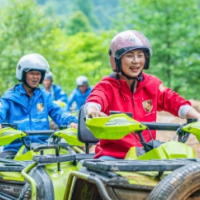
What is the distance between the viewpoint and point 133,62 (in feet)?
16.9

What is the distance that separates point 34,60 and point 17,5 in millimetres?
20700

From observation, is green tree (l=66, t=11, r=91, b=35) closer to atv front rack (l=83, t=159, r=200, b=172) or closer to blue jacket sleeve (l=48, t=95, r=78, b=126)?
blue jacket sleeve (l=48, t=95, r=78, b=126)

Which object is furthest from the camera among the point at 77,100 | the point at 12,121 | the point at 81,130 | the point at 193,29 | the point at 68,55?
the point at 68,55

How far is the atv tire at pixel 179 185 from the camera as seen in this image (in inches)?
134

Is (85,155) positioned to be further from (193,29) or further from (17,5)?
(193,29)

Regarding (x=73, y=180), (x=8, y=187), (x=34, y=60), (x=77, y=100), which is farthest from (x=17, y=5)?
(x=73, y=180)

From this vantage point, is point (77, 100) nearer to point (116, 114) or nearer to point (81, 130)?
point (81, 130)

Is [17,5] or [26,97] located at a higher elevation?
[17,5]

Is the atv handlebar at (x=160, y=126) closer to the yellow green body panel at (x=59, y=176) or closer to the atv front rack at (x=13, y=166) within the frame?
the yellow green body panel at (x=59, y=176)

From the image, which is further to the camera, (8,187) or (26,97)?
(26,97)

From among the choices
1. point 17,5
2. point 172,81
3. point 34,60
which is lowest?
point 172,81

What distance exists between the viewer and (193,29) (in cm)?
3105

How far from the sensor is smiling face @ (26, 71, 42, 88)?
25.1ft

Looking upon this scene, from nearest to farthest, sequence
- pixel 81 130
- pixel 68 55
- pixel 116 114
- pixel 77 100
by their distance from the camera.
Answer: pixel 116 114 < pixel 81 130 < pixel 77 100 < pixel 68 55
